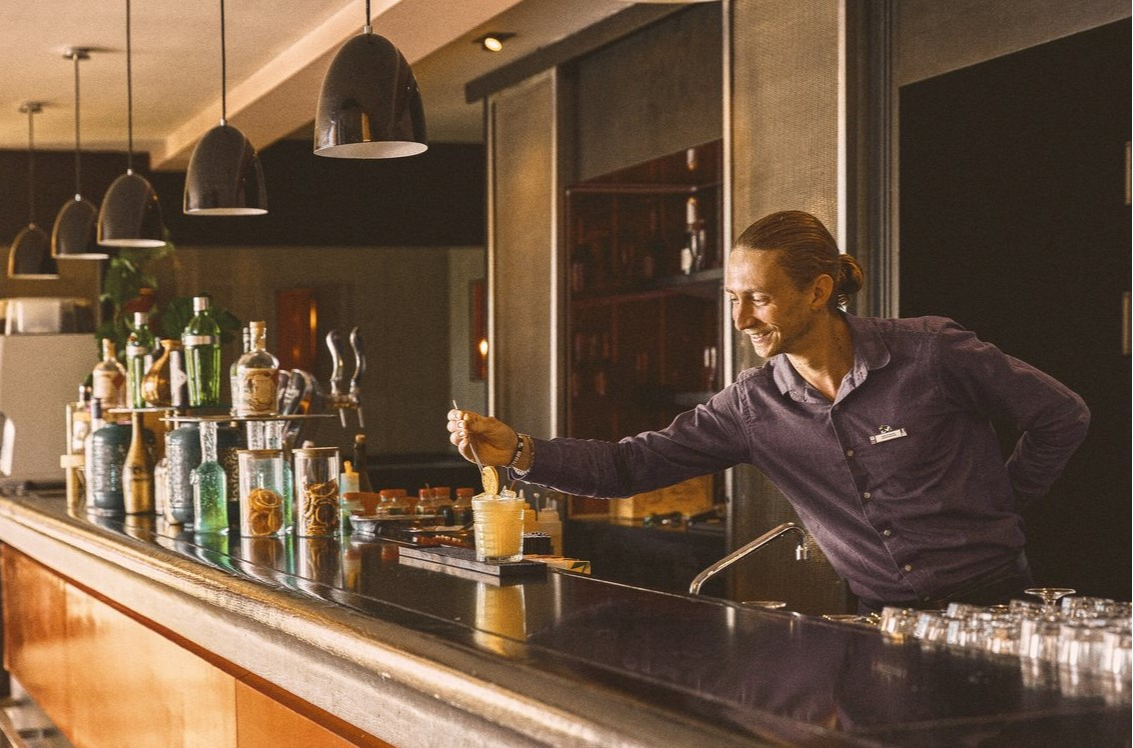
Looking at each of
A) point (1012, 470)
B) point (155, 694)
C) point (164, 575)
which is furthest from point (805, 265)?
point (155, 694)

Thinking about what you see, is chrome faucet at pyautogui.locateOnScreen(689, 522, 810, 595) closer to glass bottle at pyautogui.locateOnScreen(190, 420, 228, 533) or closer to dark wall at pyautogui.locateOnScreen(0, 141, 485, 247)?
glass bottle at pyautogui.locateOnScreen(190, 420, 228, 533)

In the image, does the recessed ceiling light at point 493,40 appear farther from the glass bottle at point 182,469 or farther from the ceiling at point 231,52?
the glass bottle at point 182,469

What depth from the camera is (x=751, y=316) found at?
8.20 feet

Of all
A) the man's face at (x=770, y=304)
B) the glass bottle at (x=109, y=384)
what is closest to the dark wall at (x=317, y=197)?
the glass bottle at (x=109, y=384)

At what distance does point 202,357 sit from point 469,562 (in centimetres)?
159

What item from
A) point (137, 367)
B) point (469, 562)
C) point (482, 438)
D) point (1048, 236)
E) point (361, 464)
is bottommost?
point (469, 562)

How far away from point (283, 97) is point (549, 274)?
5.15 ft

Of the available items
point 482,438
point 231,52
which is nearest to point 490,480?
point 482,438

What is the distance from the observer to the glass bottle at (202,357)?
3.73 metres

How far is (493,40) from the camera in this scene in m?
6.10

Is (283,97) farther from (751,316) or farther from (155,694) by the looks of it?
(751,316)

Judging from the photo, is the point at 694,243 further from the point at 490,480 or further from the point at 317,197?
the point at 317,197

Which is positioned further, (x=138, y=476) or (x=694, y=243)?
(x=694, y=243)

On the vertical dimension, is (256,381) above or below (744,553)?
above
